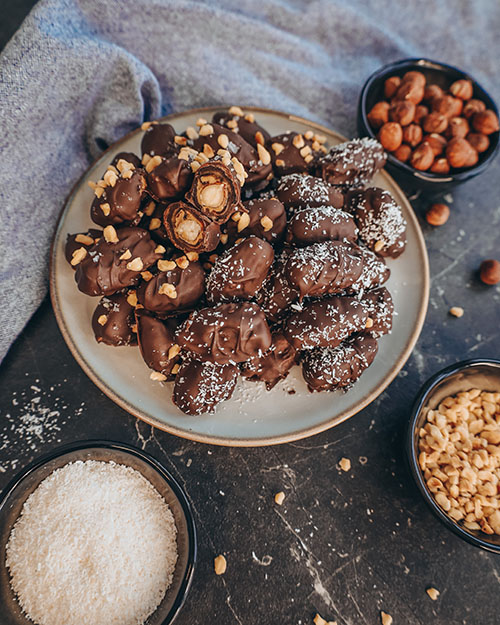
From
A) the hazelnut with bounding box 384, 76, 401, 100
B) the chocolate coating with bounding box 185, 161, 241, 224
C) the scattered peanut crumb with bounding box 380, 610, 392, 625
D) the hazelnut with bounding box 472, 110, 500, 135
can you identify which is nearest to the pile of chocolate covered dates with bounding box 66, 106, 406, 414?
the chocolate coating with bounding box 185, 161, 241, 224

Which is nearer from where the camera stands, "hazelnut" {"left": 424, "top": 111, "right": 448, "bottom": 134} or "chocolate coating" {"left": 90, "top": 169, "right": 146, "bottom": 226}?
"chocolate coating" {"left": 90, "top": 169, "right": 146, "bottom": 226}

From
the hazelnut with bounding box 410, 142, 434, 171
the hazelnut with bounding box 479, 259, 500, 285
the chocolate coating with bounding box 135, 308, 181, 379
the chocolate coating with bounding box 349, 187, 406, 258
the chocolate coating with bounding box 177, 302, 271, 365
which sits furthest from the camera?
the hazelnut with bounding box 479, 259, 500, 285

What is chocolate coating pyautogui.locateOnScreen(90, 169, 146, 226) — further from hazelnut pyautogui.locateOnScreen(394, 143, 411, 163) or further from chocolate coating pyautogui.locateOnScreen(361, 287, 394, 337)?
hazelnut pyautogui.locateOnScreen(394, 143, 411, 163)

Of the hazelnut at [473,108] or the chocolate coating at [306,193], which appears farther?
the hazelnut at [473,108]

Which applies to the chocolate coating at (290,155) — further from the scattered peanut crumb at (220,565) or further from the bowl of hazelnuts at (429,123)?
the scattered peanut crumb at (220,565)

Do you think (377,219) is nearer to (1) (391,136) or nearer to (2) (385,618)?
(1) (391,136)

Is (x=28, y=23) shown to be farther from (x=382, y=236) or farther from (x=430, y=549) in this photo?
(x=430, y=549)

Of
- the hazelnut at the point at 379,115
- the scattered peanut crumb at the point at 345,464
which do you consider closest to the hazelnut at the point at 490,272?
the hazelnut at the point at 379,115
